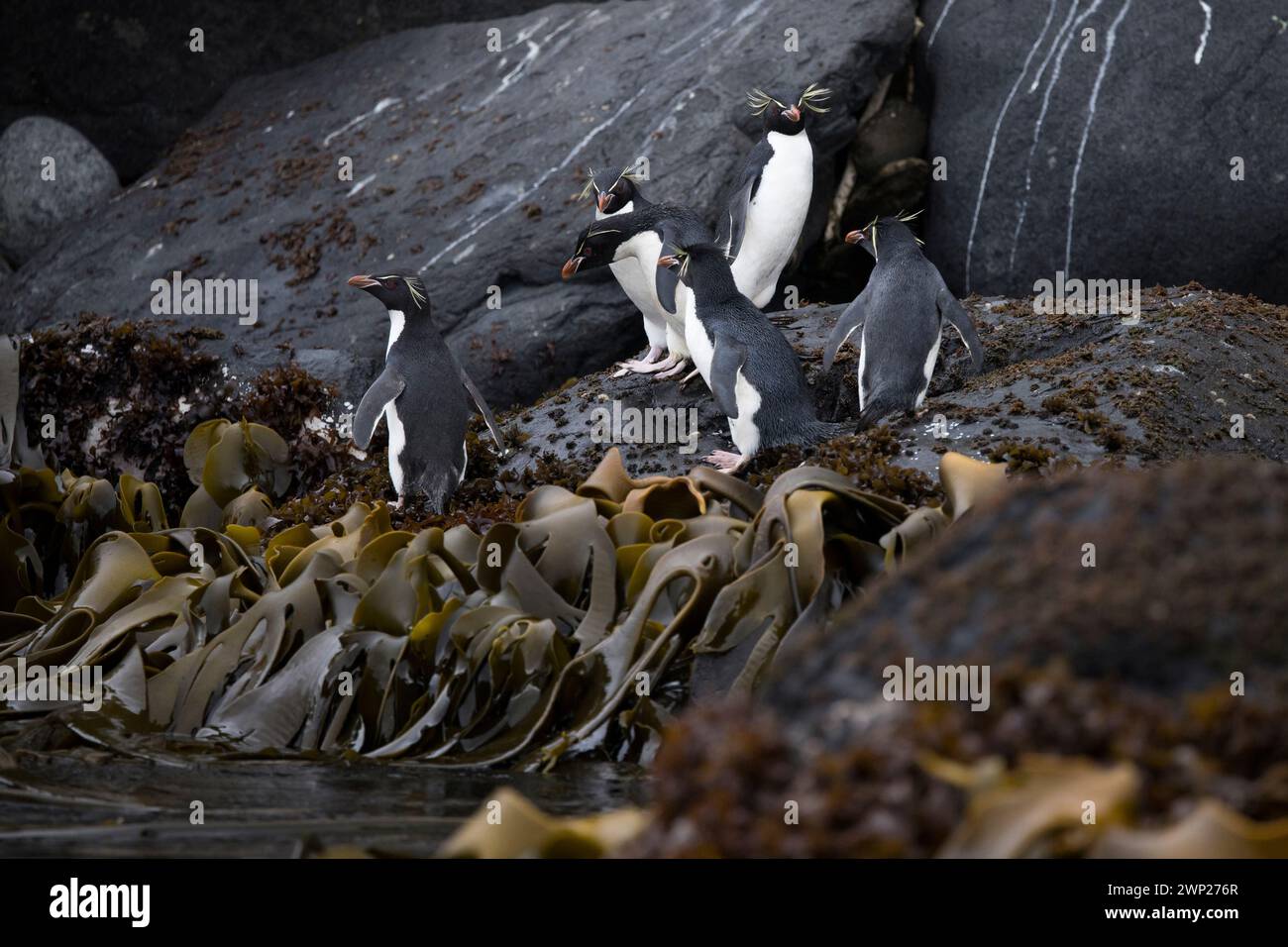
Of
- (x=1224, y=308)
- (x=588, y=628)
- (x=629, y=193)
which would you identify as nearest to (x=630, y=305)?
(x=629, y=193)

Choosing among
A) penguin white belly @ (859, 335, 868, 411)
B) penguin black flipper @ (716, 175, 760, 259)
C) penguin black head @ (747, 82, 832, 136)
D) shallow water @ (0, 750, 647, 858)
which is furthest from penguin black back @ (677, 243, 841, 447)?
shallow water @ (0, 750, 647, 858)

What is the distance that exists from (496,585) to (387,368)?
2.01m

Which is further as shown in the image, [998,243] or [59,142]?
[59,142]

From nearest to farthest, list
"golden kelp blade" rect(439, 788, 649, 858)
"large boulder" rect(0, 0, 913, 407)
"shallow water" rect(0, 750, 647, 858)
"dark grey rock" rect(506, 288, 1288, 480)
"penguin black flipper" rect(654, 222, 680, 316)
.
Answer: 1. "golden kelp blade" rect(439, 788, 649, 858)
2. "shallow water" rect(0, 750, 647, 858)
3. "dark grey rock" rect(506, 288, 1288, 480)
4. "penguin black flipper" rect(654, 222, 680, 316)
5. "large boulder" rect(0, 0, 913, 407)

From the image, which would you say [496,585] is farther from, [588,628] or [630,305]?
[630,305]

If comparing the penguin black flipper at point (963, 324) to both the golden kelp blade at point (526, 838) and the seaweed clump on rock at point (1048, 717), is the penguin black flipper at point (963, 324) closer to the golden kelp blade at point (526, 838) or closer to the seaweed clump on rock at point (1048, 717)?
the seaweed clump on rock at point (1048, 717)

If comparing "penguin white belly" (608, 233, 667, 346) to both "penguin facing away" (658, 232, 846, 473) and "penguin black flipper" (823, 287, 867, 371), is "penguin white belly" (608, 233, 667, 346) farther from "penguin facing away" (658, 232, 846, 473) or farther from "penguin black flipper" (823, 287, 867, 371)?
"penguin black flipper" (823, 287, 867, 371)

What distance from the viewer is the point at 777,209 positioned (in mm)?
7117

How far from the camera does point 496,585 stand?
4.23 metres

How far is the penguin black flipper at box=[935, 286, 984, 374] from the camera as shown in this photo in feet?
18.8

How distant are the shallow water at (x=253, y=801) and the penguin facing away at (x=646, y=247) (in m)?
3.32

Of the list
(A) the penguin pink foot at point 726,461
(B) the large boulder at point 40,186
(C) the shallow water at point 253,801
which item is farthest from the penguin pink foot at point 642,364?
(B) the large boulder at point 40,186

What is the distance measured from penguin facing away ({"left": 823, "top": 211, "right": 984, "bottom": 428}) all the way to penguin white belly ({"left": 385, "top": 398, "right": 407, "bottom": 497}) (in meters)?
2.02

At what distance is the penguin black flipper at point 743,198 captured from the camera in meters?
7.17
